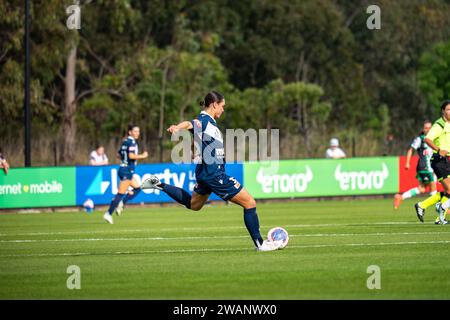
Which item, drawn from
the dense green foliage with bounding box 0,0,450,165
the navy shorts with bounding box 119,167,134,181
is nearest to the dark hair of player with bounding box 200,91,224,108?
the navy shorts with bounding box 119,167,134,181

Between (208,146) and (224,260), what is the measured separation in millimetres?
1711

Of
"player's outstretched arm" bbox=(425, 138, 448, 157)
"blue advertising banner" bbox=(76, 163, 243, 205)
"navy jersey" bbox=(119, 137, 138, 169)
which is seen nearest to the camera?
"player's outstretched arm" bbox=(425, 138, 448, 157)

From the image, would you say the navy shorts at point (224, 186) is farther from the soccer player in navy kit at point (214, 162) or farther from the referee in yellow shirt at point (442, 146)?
the referee in yellow shirt at point (442, 146)

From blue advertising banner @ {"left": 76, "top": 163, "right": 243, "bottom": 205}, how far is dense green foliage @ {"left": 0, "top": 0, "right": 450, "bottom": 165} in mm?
6064

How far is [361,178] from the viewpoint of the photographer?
37031 millimetres

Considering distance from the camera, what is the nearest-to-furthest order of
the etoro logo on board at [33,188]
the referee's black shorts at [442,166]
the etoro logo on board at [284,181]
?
the referee's black shorts at [442,166], the etoro logo on board at [33,188], the etoro logo on board at [284,181]

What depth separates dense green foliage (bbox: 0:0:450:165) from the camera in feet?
151

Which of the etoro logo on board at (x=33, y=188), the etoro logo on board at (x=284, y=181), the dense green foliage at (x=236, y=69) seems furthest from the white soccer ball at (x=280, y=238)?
the dense green foliage at (x=236, y=69)

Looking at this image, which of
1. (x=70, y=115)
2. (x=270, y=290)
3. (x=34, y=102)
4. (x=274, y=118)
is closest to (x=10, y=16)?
(x=34, y=102)

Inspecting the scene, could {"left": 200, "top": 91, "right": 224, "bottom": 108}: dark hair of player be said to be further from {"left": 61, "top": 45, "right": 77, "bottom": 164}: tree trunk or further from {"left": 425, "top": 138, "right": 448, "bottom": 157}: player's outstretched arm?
{"left": 61, "top": 45, "right": 77, "bottom": 164}: tree trunk

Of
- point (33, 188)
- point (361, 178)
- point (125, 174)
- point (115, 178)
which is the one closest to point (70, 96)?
point (115, 178)

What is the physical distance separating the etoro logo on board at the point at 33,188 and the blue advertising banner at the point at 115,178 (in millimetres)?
745

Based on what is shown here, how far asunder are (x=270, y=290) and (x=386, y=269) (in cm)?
221

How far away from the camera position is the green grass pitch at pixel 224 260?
39.2ft
